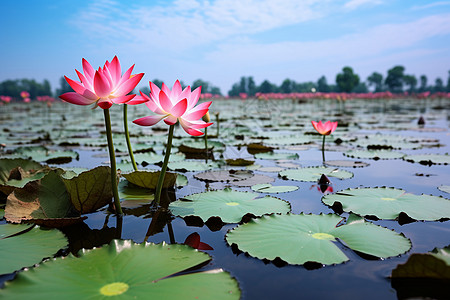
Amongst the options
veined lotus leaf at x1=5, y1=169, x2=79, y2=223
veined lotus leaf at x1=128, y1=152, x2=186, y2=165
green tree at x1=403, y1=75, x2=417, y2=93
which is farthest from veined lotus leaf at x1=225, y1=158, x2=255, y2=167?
green tree at x1=403, y1=75, x2=417, y2=93

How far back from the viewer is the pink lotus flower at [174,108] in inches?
43.2

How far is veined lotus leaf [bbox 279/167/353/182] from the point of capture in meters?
1.85

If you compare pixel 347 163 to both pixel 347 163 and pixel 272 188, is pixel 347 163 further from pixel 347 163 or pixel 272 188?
pixel 272 188

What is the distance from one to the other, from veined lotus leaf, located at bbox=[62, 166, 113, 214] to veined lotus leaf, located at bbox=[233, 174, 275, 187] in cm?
74

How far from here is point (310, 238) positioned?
995mm

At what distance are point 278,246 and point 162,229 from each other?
0.43 meters

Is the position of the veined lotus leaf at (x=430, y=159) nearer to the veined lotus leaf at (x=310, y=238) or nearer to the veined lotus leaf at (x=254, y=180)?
the veined lotus leaf at (x=254, y=180)

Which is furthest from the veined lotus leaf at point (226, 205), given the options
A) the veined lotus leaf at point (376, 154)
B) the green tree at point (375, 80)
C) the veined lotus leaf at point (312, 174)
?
the green tree at point (375, 80)

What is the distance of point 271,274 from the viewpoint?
2.72 ft

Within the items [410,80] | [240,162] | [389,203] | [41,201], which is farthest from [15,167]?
[410,80]

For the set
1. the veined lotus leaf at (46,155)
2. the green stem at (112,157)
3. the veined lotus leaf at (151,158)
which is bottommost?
the veined lotus leaf at (151,158)

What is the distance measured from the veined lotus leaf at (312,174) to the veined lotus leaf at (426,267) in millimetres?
1034

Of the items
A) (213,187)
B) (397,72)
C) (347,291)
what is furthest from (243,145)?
(397,72)

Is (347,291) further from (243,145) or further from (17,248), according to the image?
(243,145)
